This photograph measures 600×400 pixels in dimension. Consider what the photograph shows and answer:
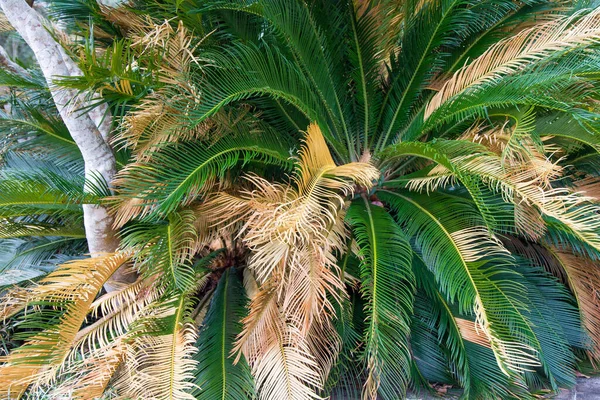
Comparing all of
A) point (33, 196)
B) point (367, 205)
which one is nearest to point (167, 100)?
point (33, 196)

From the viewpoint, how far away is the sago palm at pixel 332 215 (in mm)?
2424

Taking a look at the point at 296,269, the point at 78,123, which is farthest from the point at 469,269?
the point at 78,123

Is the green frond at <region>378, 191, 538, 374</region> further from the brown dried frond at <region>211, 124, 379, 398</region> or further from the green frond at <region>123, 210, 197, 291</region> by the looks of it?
the green frond at <region>123, 210, 197, 291</region>

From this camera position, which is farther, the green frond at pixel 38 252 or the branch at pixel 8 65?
the branch at pixel 8 65

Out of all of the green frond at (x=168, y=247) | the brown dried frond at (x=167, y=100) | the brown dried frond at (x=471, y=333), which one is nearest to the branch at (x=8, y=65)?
the brown dried frond at (x=167, y=100)

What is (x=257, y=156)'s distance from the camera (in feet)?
9.42

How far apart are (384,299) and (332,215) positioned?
502 mm

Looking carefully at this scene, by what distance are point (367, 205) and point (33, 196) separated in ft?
6.52

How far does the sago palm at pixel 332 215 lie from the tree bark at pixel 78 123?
180 mm

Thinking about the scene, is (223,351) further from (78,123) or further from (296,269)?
(78,123)

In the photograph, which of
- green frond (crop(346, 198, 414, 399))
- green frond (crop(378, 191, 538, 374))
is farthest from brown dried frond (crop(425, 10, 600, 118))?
green frond (crop(346, 198, 414, 399))

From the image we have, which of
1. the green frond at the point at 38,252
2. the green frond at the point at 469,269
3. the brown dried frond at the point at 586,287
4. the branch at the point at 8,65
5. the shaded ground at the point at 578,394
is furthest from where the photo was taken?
the branch at the point at 8,65

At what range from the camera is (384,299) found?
2428 mm

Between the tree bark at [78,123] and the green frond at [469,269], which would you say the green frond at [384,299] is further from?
the tree bark at [78,123]
